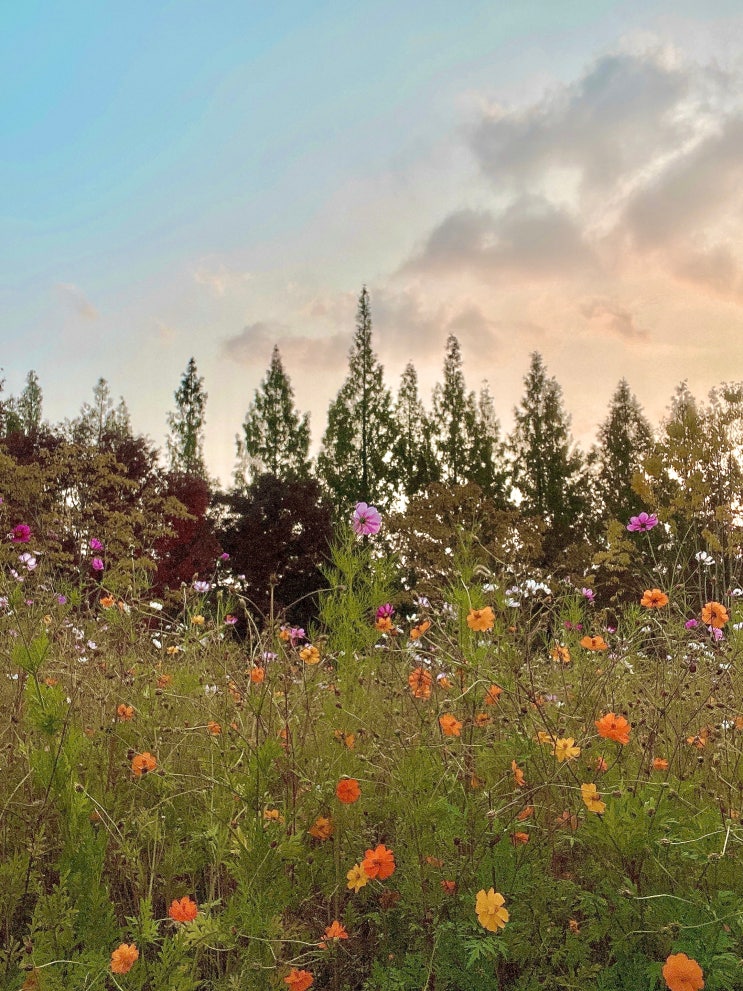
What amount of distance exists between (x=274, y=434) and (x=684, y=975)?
1221 inches

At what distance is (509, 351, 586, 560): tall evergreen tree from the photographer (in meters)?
29.2

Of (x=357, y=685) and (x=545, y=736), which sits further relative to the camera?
(x=357, y=685)

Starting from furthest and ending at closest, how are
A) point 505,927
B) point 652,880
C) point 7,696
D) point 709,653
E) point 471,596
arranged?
point 709,653, point 7,696, point 471,596, point 652,880, point 505,927

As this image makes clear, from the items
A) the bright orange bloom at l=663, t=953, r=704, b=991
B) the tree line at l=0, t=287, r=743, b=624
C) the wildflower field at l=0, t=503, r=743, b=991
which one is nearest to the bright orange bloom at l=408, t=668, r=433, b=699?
the wildflower field at l=0, t=503, r=743, b=991

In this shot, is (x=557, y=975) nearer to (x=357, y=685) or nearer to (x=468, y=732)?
(x=468, y=732)

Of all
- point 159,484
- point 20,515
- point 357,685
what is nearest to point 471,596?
point 357,685

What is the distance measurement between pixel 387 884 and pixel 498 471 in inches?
1098

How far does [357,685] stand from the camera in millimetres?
2896

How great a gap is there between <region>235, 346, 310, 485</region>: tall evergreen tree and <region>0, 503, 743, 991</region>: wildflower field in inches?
1106

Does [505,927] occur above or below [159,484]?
below

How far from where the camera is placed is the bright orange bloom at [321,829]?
2471 millimetres

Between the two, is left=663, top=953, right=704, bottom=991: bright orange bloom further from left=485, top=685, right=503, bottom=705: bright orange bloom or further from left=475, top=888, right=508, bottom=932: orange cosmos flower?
left=485, top=685, right=503, bottom=705: bright orange bloom

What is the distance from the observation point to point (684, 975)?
174 cm

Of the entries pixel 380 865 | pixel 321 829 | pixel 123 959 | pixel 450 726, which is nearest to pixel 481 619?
pixel 450 726
